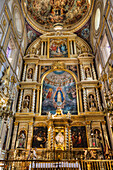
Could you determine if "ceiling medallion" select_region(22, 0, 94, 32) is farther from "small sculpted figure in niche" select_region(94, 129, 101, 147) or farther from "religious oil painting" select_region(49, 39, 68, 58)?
"small sculpted figure in niche" select_region(94, 129, 101, 147)

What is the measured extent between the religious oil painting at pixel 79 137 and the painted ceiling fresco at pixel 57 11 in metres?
14.1

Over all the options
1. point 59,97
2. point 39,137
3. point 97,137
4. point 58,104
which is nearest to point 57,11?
point 59,97

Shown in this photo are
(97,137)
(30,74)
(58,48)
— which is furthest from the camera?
(58,48)

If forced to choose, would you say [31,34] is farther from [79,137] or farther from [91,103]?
[79,137]

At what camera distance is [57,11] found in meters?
20.3

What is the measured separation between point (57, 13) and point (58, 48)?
16.7 ft

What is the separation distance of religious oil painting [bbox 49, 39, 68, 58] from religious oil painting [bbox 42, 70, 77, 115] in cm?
257

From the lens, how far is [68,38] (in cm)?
1966

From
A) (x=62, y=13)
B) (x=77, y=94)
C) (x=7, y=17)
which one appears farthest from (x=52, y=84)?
(x=62, y=13)

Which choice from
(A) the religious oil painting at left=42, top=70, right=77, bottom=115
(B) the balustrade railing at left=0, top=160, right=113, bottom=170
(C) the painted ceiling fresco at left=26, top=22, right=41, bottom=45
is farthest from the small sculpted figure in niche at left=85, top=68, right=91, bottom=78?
A: (B) the balustrade railing at left=0, top=160, right=113, bottom=170

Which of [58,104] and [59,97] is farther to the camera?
[59,97]

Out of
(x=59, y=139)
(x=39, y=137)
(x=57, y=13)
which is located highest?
(x=57, y=13)

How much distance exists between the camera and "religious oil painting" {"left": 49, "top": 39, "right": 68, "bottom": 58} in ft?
61.6

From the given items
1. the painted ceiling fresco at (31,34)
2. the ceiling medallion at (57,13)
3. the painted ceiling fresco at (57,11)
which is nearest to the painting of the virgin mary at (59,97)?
the painted ceiling fresco at (31,34)
